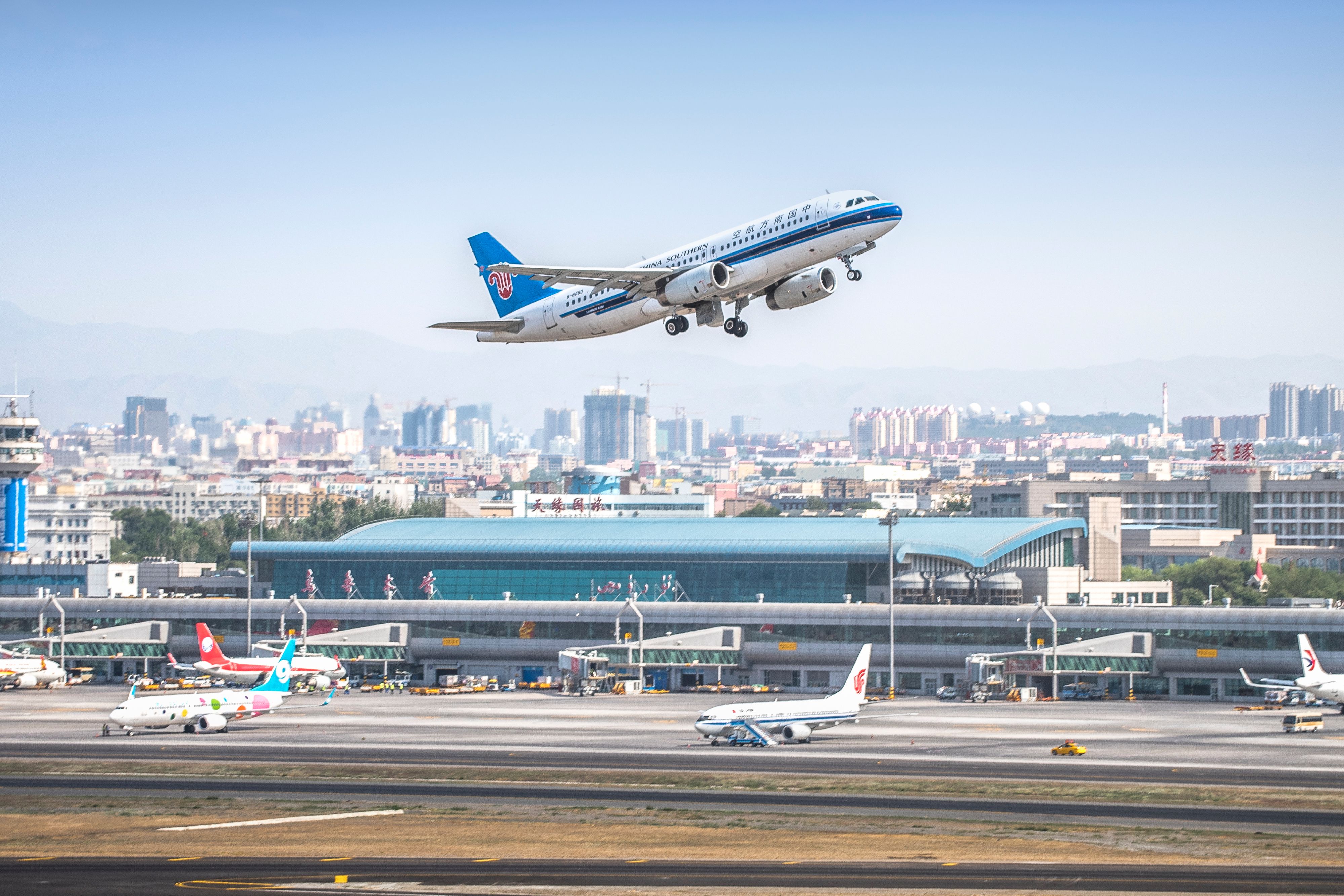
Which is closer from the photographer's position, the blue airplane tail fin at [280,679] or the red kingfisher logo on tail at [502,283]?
the red kingfisher logo on tail at [502,283]

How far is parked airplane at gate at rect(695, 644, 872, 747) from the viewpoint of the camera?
313 ft

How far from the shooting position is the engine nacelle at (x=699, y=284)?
234 feet

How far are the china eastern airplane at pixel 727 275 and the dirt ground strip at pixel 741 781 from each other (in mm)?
21560

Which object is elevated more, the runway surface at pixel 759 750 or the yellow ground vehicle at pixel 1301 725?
the yellow ground vehicle at pixel 1301 725

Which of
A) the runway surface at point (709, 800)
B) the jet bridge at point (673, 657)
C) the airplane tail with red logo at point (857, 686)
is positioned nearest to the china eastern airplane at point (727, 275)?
the runway surface at point (709, 800)

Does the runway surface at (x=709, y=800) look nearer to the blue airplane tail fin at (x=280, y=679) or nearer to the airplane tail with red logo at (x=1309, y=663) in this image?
the blue airplane tail fin at (x=280, y=679)

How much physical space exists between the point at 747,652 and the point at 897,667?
13343 millimetres

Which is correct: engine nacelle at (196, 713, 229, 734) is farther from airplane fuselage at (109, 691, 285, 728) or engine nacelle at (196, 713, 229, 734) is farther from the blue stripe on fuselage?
the blue stripe on fuselage

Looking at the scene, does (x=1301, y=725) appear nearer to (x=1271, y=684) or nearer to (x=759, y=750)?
(x=1271, y=684)

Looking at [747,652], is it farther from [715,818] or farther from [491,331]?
[715,818]

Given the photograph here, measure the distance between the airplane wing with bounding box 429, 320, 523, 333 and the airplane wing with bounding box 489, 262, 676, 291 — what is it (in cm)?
490

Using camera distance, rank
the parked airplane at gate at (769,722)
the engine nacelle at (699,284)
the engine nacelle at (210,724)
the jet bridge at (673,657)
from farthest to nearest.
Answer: the jet bridge at (673,657) < the engine nacelle at (210,724) < the parked airplane at gate at (769,722) < the engine nacelle at (699,284)

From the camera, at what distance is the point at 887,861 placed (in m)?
55.3

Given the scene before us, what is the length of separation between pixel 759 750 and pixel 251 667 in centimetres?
5489
